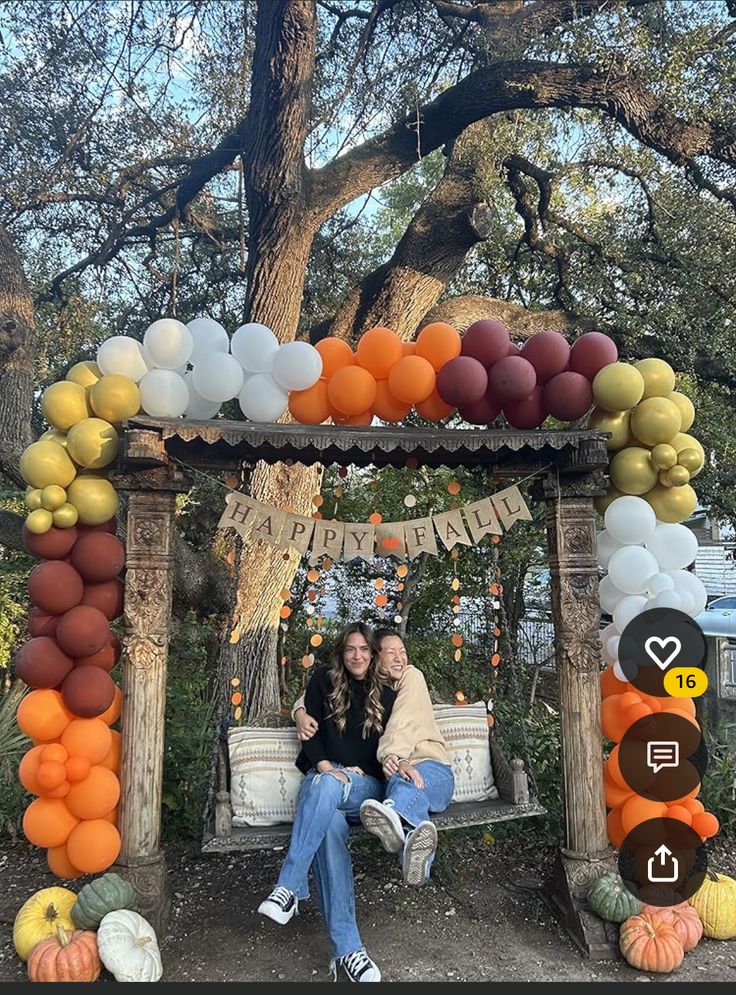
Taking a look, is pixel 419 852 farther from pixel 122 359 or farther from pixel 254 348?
pixel 122 359

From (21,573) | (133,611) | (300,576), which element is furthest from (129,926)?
(21,573)

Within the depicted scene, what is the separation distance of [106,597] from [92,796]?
922 millimetres

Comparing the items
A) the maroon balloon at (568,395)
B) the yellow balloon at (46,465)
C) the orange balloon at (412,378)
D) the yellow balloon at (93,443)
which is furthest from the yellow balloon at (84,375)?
the maroon balloon at (568,395)

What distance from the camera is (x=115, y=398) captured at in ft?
11.6

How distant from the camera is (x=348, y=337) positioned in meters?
6.79

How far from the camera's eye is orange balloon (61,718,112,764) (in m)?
3.38

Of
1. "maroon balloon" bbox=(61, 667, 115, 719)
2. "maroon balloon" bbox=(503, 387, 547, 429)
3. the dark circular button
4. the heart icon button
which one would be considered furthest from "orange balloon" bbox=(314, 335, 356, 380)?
the heart icon button

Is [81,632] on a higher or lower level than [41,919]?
higher

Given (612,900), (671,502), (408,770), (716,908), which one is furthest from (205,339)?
(716,908)

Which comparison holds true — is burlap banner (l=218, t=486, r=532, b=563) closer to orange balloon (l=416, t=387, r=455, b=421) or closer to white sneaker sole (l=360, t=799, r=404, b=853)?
orange balloon (l=416, t=387, r=455, b=421)

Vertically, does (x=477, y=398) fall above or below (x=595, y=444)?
above

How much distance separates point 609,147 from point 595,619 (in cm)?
638

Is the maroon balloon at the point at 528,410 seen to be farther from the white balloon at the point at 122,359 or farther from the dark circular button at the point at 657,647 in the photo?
the white balloon at the point at 122,359

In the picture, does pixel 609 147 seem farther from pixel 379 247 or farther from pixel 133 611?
pixel 133 611
